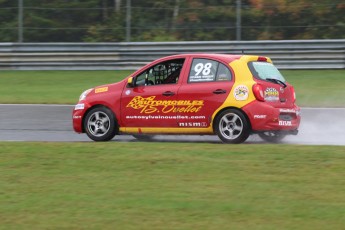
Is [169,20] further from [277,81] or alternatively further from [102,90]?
[277,81]

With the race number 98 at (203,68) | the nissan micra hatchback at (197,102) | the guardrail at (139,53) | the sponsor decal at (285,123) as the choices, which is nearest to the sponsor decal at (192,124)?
the nissan micra hatchback at (197,102)

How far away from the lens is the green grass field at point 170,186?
7121mm

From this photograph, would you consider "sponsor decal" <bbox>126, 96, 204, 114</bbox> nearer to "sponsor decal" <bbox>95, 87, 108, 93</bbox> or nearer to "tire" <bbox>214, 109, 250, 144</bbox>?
"tire" <bbox>214, 109, 250, 144</bbox>

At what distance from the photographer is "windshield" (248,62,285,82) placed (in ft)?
40.4

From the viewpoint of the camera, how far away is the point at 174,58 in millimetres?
12703

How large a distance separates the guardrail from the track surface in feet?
19.2

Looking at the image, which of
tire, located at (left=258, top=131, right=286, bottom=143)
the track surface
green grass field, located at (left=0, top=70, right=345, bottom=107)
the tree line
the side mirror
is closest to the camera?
the side mirror

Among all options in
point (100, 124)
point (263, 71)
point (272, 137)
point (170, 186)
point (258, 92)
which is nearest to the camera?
point (170, 186)

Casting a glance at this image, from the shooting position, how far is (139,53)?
2400cm

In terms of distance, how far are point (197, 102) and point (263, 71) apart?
1.13m

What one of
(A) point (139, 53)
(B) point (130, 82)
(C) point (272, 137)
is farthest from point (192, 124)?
(A) point (139, 53)

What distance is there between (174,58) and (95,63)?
40.1 ft

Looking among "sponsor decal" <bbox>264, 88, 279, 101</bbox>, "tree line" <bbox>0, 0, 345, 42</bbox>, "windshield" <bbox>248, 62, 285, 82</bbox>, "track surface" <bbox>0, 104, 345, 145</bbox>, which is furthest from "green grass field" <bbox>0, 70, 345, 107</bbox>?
"sponsor decal" <bbox>264, 88, 279, 101</bbox>

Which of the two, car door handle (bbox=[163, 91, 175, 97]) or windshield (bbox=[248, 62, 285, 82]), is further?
car door handle (bbox=[163, 91, 175, 97])
